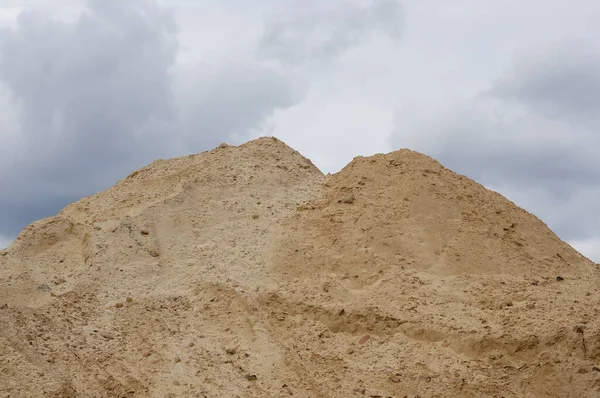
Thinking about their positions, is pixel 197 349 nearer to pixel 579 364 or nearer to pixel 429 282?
pixel 429 282

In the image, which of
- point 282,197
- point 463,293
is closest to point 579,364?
point 463,293

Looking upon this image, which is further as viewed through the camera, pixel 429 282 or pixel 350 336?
pixel 429 282

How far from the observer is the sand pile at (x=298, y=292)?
29.7 feet

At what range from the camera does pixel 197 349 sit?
32.3 feet

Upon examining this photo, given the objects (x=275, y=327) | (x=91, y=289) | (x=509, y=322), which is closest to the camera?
(x=509, y=322)

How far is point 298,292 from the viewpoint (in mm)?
10555

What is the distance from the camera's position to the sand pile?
356 inches

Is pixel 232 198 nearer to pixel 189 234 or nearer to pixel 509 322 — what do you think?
pixel 189 234

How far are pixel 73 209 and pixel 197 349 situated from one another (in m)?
5.07

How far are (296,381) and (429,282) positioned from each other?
2449 mm

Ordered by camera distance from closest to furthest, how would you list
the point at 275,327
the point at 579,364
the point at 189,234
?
the point at 579,364
the point at 275,327
the point at 189,234

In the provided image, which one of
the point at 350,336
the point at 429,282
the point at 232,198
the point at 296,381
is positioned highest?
the point at 232,198

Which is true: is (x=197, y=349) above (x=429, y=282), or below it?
below

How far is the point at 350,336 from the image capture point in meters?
9.78
